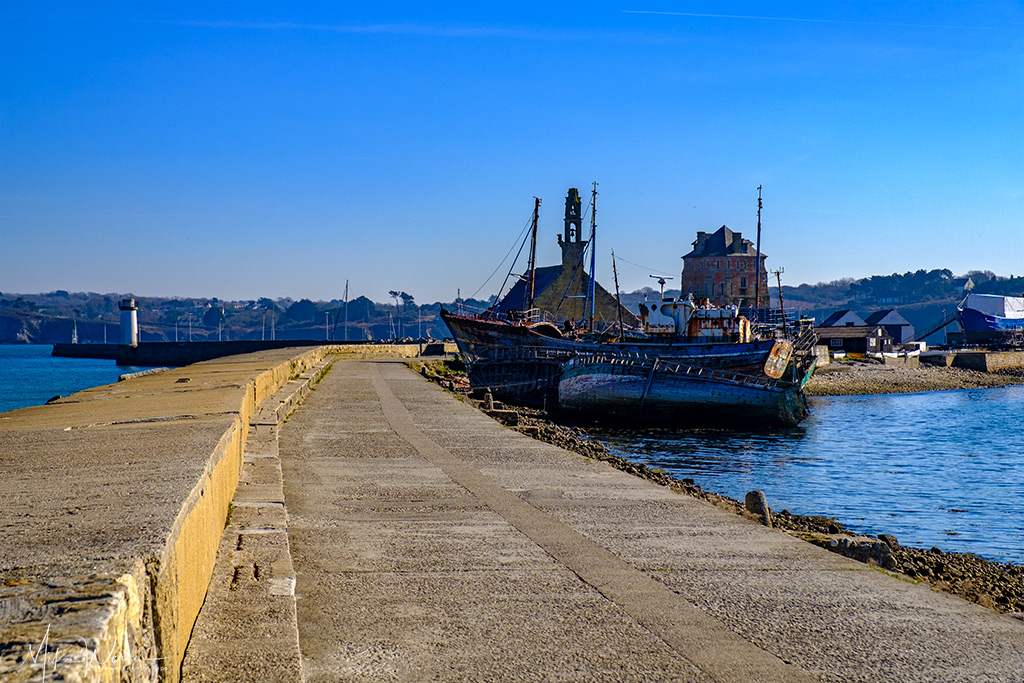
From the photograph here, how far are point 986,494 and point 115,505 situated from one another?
20453mm

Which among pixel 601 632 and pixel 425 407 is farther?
pixel 425 407

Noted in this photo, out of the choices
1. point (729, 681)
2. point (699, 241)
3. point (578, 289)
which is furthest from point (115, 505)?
point (699, 241)

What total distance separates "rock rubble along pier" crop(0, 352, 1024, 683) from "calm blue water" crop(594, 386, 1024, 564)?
9.16 meters

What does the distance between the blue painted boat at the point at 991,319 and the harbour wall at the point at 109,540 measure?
11555 cm

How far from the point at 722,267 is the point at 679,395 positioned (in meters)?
66.3

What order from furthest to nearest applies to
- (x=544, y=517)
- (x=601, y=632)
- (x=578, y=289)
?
(x=578, y=289), (x=544, y=517), (x=601, y=632)

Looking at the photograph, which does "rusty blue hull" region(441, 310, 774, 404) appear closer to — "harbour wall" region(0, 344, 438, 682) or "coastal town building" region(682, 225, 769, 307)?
"harbour wall" region(0, 344, 438, 682)

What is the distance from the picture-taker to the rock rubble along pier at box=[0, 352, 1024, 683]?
3215 millimetres

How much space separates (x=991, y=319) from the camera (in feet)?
372

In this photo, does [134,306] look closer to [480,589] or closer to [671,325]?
[671,325]

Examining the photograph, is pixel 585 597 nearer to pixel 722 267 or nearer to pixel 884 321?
pixel 722 267

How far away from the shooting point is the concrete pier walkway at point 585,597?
14.0ft

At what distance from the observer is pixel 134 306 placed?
11844 centimetres

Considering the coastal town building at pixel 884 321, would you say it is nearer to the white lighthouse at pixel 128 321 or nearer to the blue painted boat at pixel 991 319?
the blue painted boat at pixel 991 319
